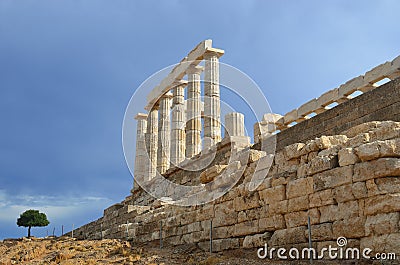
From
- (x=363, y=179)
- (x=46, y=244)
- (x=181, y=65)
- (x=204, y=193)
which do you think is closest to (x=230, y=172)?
(x=204, y=193)

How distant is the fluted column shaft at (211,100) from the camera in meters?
25.6

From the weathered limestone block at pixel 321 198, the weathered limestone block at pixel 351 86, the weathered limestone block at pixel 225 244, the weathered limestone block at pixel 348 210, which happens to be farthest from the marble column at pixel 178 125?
the weathered limestone block at pixel 348 210

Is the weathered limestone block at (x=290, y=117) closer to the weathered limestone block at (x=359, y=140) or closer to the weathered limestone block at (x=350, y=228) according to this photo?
the weathered limestone block at (x=359, y=140)

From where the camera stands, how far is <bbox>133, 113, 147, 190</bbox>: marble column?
3469 cm

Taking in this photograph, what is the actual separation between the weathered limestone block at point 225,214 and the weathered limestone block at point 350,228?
3.63 m

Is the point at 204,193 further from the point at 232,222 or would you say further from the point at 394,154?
the point at 394,154

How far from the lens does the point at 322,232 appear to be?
871 cm

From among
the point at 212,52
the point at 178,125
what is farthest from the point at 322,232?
the point at 178,125

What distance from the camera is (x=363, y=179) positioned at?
817 centimetres

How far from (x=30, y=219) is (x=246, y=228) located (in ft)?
115

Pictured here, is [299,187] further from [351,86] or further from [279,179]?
[351,86]

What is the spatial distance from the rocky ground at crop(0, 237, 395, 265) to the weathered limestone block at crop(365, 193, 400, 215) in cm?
149

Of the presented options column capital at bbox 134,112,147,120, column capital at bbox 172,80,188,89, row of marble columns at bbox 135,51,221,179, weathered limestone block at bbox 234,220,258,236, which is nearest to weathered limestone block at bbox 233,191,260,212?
weathered limestone block at bbox 234,220,258,236

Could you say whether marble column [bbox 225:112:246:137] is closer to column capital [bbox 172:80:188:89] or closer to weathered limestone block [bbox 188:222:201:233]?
column capital [bbox 172:80:188:89]
